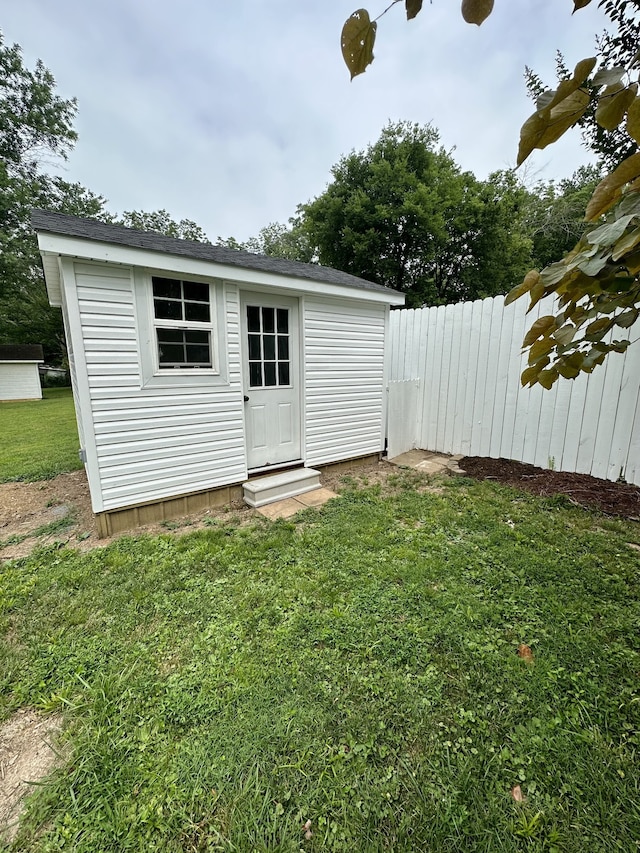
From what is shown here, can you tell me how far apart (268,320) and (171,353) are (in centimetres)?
123

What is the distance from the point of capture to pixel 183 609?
216 centimetres

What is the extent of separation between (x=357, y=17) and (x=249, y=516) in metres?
3.45

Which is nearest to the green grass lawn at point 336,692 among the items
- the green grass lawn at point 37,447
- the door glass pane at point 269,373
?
the door glass pane at point 269,373

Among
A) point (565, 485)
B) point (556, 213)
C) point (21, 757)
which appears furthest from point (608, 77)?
point (556, 213)

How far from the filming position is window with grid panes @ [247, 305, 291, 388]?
3.99m

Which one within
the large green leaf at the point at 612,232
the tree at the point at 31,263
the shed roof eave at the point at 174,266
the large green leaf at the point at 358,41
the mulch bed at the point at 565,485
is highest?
the tree at the point at 31,263

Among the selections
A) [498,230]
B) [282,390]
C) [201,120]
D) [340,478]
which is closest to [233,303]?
[282,390]

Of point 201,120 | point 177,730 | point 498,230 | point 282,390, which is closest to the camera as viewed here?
point 177,730

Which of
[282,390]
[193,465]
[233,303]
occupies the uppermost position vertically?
[233,303]

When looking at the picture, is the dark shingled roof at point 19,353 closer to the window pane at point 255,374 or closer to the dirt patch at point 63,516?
the dirt patch at point 63,516

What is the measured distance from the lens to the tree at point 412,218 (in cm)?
1150

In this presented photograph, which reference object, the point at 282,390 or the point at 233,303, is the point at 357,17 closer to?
the point at 233,303

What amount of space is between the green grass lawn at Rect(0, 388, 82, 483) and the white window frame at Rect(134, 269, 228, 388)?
3037 mm

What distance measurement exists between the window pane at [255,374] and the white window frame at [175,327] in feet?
1.33
